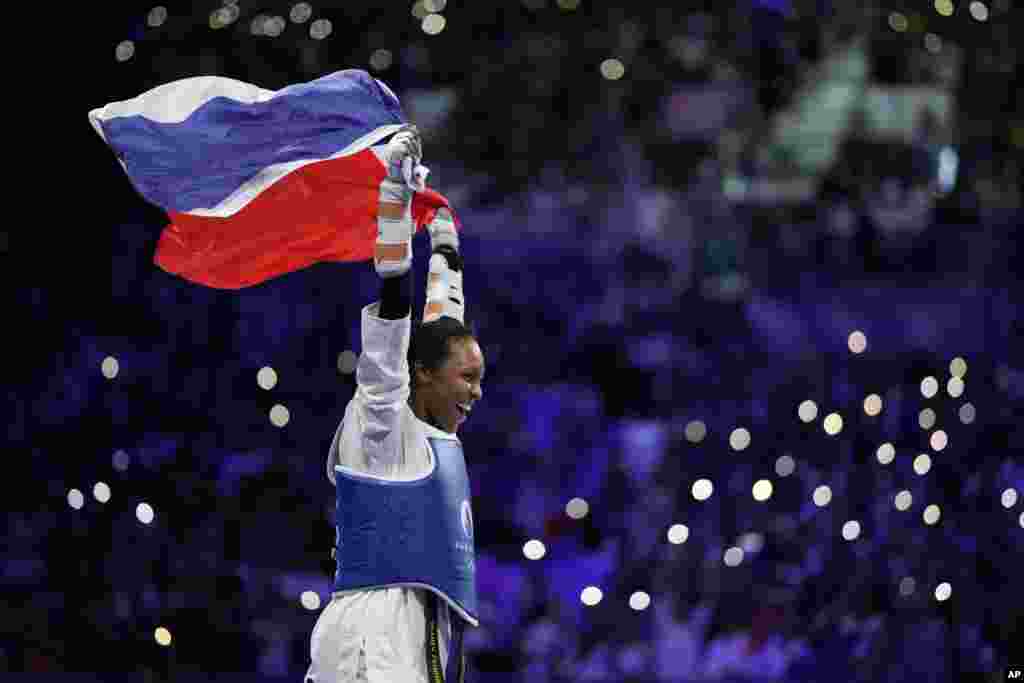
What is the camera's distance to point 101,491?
16.0ft

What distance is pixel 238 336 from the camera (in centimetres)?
470

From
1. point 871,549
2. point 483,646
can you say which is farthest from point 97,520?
point 871,549

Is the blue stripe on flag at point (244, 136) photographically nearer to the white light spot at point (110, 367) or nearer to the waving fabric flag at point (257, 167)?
the waving fabric flag at point (257, 167)

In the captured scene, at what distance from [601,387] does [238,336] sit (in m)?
0.91

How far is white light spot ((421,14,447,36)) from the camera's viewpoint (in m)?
4.53

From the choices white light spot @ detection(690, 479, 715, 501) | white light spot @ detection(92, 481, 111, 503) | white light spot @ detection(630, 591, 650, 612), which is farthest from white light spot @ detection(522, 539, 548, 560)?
white light spot @ detection(92, 481, 111, 503)

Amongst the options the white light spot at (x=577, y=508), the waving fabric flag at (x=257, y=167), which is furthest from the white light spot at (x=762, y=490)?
the waving fabric flag at (x=257, y=167)

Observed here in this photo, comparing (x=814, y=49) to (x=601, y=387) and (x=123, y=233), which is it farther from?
(x=123, y=233)

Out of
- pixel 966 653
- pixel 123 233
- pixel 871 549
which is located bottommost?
pixel 966 653

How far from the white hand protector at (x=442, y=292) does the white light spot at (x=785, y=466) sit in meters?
1.05

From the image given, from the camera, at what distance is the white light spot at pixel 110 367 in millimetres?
4828

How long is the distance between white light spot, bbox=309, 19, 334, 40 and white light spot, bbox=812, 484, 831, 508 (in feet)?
5.37

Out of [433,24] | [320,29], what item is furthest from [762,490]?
[320,29]

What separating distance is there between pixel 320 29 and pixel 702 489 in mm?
1448
